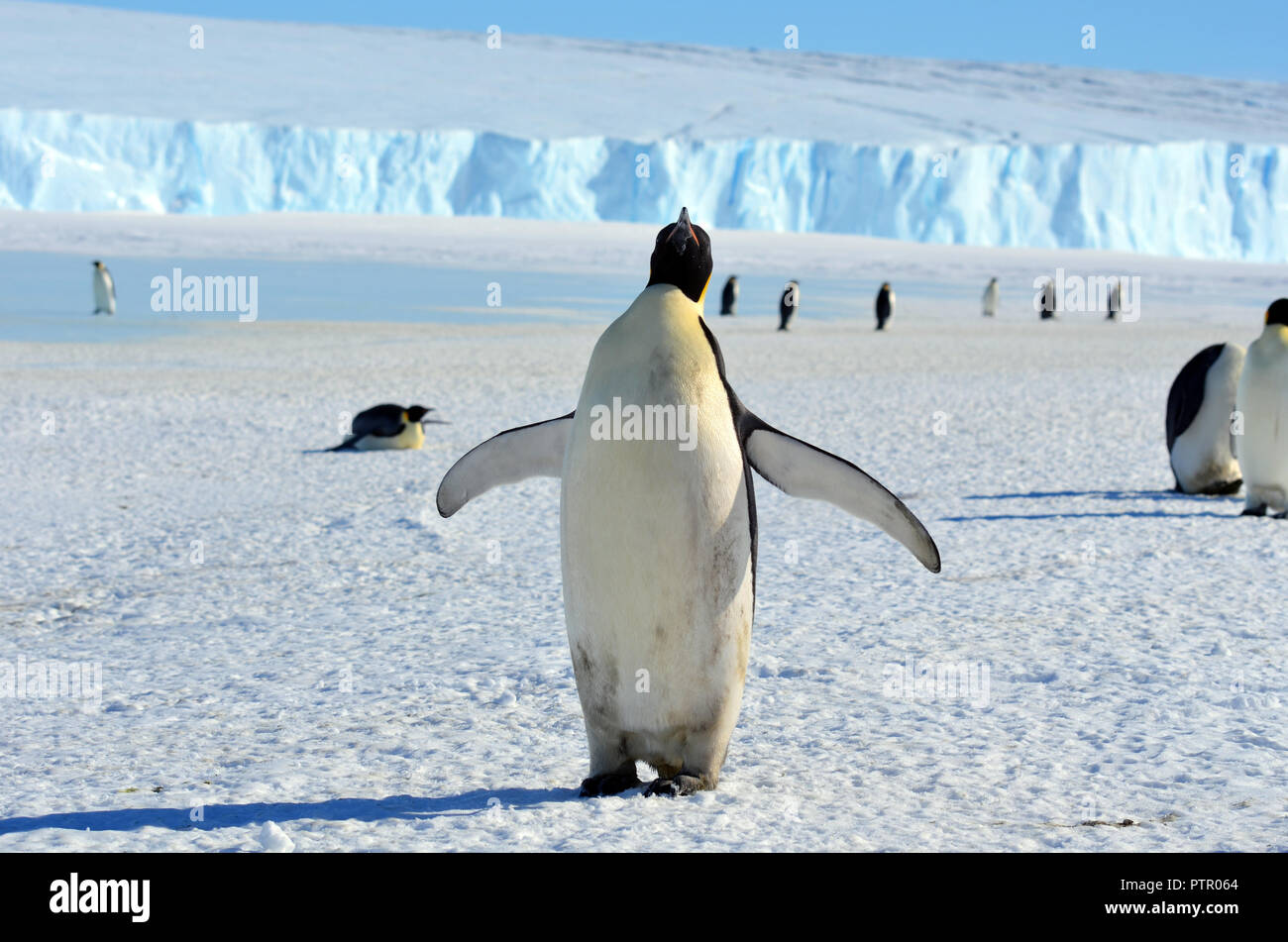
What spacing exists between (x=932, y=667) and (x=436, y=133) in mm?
47243

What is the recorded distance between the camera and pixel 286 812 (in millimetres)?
2529

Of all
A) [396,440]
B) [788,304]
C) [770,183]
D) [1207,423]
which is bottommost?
[396,440]

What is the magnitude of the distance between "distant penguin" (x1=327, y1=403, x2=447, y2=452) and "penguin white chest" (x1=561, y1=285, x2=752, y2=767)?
560 centimetres

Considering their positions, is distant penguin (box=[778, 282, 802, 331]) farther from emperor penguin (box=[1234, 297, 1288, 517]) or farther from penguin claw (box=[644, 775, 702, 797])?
penguin claw (box=[644, 775, 702, 797])

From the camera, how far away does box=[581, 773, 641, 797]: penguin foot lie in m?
2.71

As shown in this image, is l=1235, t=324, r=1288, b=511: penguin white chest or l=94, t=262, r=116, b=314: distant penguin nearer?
l=1235, t=324, r=1288, b=511: penguin white chest

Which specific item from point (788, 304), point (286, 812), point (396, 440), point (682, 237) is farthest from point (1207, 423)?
point (788, 304)

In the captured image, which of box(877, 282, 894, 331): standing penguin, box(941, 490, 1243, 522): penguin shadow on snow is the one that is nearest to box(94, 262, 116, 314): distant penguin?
box(877, 282, 894, 331): standing penguin

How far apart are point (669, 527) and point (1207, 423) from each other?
499 cm

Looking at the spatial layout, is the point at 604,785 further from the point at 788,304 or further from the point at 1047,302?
the point at 1047,302

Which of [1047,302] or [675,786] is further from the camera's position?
[1047,302]

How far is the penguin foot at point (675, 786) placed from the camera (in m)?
2.68

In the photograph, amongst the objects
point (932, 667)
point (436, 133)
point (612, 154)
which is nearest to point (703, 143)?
point (612, 154)

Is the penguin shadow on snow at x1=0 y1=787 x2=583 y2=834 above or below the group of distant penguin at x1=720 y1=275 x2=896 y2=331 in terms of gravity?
below
